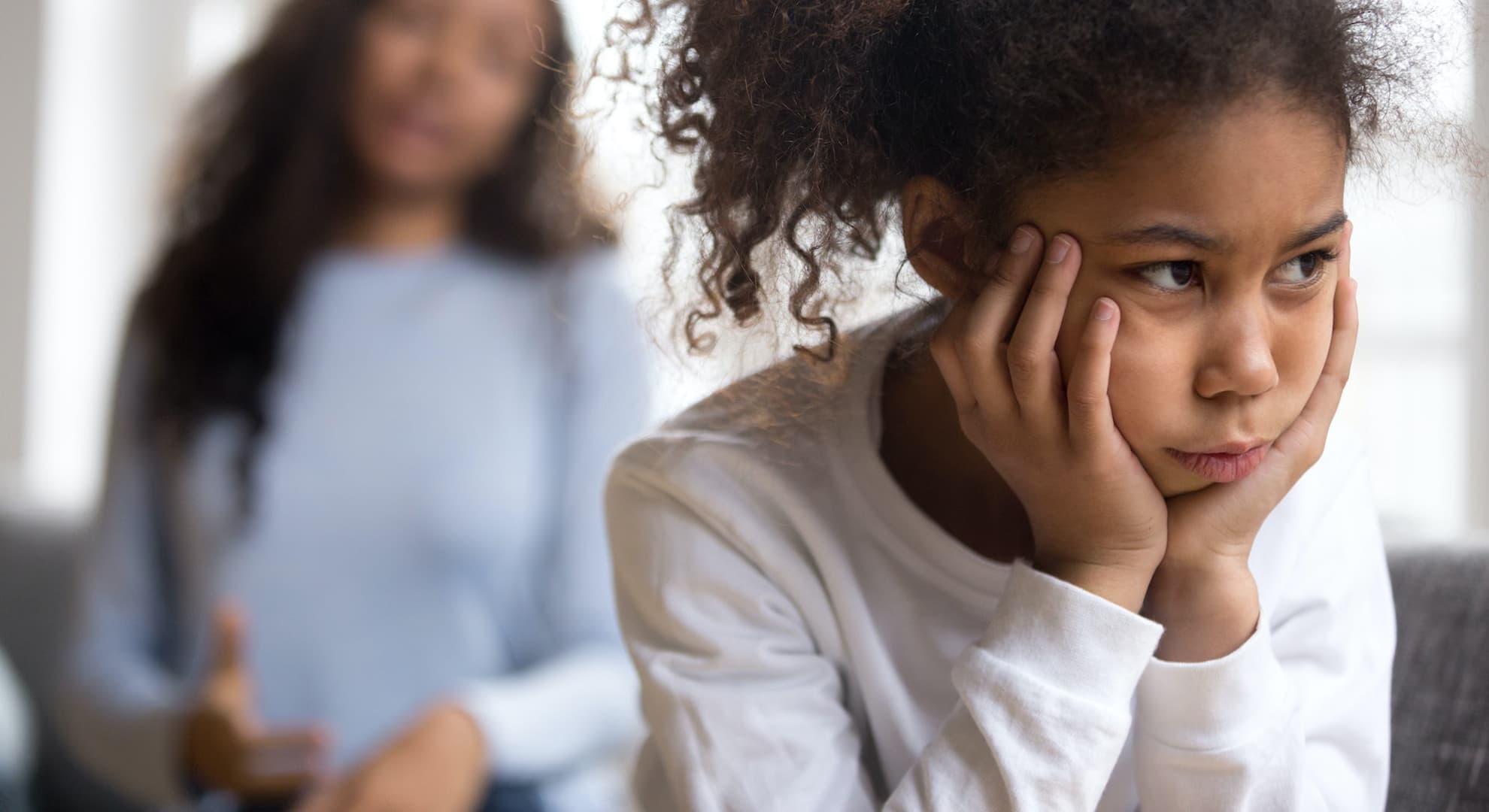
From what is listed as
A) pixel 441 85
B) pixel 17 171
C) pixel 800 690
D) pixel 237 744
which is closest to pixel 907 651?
pixel 800 690

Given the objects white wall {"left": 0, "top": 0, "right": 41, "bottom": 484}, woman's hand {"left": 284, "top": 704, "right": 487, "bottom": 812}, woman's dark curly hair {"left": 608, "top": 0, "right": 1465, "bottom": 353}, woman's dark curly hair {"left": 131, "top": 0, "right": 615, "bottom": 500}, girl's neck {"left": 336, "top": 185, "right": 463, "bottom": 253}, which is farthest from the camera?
white wall {"left": 0, "top": 0, "right": 41, "bottom": 484}

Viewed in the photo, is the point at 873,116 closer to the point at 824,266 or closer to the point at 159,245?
the point at 824,266

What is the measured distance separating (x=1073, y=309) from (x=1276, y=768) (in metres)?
0.27

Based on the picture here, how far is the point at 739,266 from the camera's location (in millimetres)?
758

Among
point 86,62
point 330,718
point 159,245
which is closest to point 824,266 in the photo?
point 330,718

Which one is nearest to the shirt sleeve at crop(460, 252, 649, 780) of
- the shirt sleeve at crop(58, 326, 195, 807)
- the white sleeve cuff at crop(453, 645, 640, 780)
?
the white sleeve cuff at crop(453, 645, 640, 780)

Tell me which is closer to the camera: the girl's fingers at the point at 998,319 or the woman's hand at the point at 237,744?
the girl's fingers at the point at 998,319

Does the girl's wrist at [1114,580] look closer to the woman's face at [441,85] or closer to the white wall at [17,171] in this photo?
the woman's face at [441,85]

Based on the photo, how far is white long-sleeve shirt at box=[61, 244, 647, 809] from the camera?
4.53 ft

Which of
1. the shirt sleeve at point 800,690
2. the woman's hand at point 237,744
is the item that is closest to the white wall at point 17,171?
the woman's hand at point 237,744

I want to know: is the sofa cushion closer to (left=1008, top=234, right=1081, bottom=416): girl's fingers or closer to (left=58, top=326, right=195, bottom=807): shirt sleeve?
(left=1008, top=234, right=1081, bottom=416): girl's fingers

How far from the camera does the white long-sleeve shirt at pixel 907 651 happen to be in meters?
0.67

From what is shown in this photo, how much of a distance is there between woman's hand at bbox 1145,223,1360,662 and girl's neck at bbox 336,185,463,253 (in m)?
1.10

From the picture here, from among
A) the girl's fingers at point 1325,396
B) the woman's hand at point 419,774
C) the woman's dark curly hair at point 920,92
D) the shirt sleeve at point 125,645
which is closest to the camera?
the woman's dark curly hair at point 920,92
